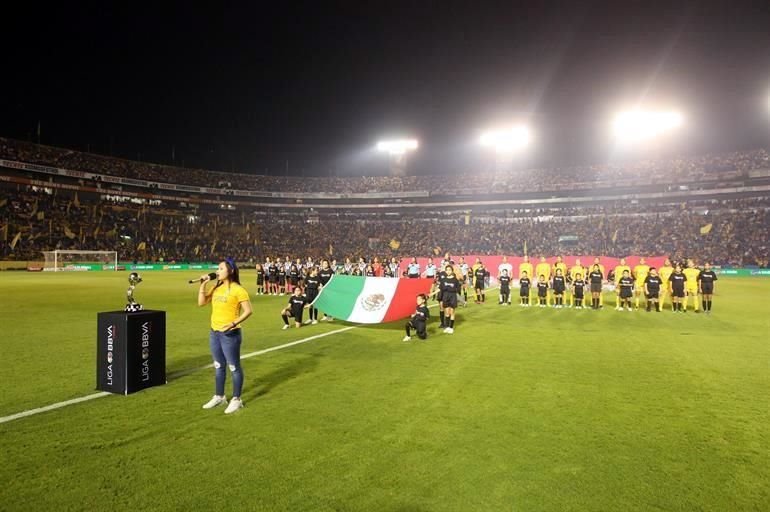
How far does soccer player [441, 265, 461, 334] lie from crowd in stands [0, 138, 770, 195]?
53.4 meters

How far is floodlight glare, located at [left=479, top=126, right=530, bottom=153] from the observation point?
59.9m

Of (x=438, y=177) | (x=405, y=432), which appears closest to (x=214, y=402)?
(x=405, y=432)

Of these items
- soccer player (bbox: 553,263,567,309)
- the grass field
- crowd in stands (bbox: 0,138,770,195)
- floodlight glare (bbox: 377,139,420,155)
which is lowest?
the grass field

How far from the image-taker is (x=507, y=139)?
65312mm

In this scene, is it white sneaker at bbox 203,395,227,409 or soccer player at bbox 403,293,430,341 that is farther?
soccer player at bbox 403,293,430,341

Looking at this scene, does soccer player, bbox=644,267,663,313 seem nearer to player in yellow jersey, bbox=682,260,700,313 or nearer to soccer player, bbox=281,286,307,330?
player in yellow jersey, bbox=682,260,700,313

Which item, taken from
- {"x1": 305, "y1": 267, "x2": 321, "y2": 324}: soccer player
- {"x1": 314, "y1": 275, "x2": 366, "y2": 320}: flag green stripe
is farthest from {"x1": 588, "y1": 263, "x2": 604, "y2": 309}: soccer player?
{"x1": 305, "y1": 267, "x2": 321, "y2": 324}: soccer player

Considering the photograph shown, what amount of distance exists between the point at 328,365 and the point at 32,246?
54678 mm

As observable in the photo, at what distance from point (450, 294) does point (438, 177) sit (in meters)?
60.1

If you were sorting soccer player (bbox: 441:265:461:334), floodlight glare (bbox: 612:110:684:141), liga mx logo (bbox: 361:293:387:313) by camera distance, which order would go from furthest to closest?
floodlight glare (bbox: 612:110:684:141), liga mx logo (bbox: 361:293:387:313), soccer player (bbox: 441:265:461:334)

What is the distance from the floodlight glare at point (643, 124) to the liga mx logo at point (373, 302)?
50606mm

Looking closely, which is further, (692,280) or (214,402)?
(692,280)

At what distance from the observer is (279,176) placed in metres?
79.1

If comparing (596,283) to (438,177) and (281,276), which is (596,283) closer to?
(281,276)
